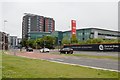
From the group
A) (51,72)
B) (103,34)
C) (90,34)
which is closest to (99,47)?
(51,72)

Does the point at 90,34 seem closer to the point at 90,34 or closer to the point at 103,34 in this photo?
the point at 90,34

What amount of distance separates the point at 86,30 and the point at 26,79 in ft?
466

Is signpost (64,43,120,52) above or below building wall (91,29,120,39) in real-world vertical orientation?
below

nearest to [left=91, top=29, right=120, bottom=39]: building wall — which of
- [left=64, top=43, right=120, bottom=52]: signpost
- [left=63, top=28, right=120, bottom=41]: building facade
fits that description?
[left=63, top=28, right=120, bottom=41]: building facade

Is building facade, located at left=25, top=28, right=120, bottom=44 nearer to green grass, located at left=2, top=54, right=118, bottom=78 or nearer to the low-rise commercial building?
the low-rise commercial building

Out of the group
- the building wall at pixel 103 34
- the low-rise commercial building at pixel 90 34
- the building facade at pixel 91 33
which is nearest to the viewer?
the building facade at pixel 91 33

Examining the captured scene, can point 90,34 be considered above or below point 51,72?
above

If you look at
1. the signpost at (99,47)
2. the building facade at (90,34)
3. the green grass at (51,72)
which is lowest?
the green grass at (51,72)

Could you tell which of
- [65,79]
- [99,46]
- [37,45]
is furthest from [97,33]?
[65,79]

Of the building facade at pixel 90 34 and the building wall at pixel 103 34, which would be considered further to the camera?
the building wall at pixel 103 34

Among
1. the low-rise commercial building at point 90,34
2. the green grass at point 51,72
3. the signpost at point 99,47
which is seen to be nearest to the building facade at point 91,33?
the low-rise commercial building at point 90,34

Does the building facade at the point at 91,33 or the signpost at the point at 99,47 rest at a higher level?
the building facade at the point at 91,33

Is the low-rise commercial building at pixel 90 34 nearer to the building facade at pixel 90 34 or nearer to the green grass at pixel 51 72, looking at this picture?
the building facade at pixel 90 34

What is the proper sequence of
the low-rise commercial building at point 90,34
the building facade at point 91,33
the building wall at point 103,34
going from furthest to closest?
the building wall at point 103,34, the low-rise commercial building at point 90,34, the building facade at point 91,33
